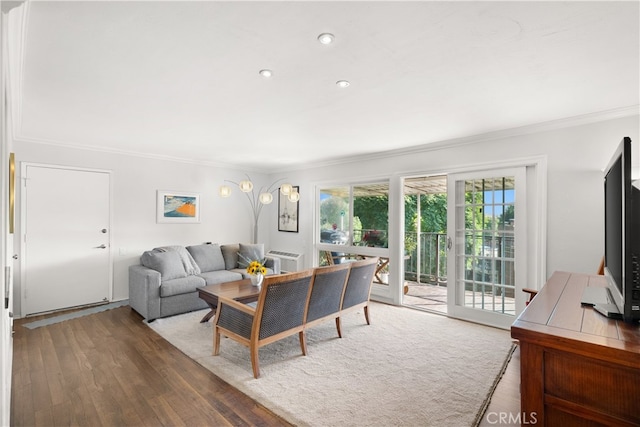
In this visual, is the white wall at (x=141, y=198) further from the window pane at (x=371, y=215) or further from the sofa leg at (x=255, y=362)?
the sofa leg at (x=255, y=362)

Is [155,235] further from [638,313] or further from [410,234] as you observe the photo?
[638,313]

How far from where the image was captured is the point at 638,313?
1.08 m

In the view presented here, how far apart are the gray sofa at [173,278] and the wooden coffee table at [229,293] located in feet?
1.86

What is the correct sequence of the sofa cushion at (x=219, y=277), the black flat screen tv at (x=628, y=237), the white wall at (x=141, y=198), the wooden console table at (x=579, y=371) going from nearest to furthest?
1. the wooden console table at (x=579, y=371)
2. the black flat screen tv at (x=628, y=237)
3. the white wall at (x=141, y=198)
4. the sofa cushion at (x=219, y=277)

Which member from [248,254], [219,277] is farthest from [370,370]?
[248,254]

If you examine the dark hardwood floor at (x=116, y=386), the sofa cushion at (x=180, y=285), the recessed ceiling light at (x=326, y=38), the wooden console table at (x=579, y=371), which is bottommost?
the dark hardwood floor at (x=116, y=386)

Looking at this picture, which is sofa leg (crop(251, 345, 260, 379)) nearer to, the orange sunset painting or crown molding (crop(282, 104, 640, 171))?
crown molding (crop(282, 104, 640, 171))

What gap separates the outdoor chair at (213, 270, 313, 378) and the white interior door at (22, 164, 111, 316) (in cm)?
286

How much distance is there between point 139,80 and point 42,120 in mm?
1869

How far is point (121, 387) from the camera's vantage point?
7.95ft

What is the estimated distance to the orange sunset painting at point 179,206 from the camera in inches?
209

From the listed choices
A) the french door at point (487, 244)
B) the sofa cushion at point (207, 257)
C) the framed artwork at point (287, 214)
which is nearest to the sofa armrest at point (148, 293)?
the sofa cushion at point (207, 257)

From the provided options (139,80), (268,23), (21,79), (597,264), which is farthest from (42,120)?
(597,264)

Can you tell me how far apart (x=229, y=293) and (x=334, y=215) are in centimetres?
285
